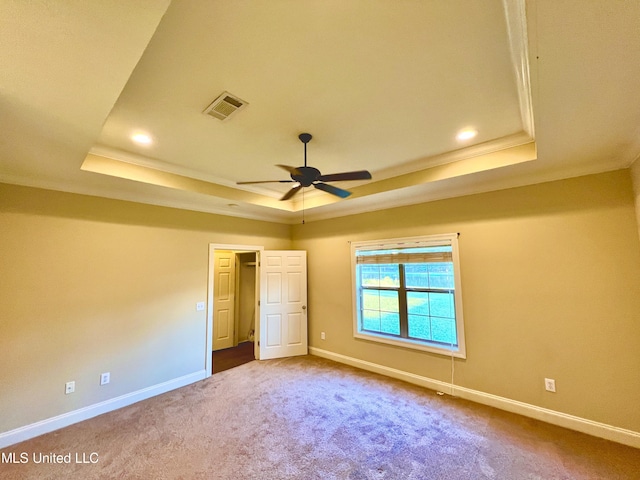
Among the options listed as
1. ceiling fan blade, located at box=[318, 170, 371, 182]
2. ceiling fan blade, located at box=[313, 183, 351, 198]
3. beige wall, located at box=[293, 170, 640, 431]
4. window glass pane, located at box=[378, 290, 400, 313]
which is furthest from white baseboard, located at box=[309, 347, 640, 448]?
ceiling fan blade, located at box=[318, 170, 371, 182]

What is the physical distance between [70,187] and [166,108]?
1971mm

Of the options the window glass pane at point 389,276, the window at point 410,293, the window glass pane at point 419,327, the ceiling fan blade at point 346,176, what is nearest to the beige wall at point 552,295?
the window at point 410,293

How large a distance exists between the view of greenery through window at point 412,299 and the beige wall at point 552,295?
25 centimetres

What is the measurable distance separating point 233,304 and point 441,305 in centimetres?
428

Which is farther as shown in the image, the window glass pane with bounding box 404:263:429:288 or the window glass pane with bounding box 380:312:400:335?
the window glass pane with bounding box 380:312:400:335

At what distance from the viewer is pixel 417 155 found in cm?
314

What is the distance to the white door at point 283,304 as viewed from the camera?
192 inches

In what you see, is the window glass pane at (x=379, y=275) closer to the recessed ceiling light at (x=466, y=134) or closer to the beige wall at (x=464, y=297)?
the beige wall at (x=464, y=297)

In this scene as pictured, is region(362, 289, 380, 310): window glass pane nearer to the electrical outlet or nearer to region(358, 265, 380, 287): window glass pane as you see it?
region(358, 265, 380, 287): window glass pane

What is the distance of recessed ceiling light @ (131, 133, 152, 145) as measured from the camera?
2.59m

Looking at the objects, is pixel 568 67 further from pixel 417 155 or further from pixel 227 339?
pixel 227 339

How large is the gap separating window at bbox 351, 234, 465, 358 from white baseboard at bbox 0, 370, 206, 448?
2.85 meters

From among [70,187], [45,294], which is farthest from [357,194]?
[45,294]

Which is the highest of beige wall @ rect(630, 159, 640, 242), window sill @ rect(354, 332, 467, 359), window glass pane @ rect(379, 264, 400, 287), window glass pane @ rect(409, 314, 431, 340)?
beige wall @ rect(630, 159, 640, 242)
